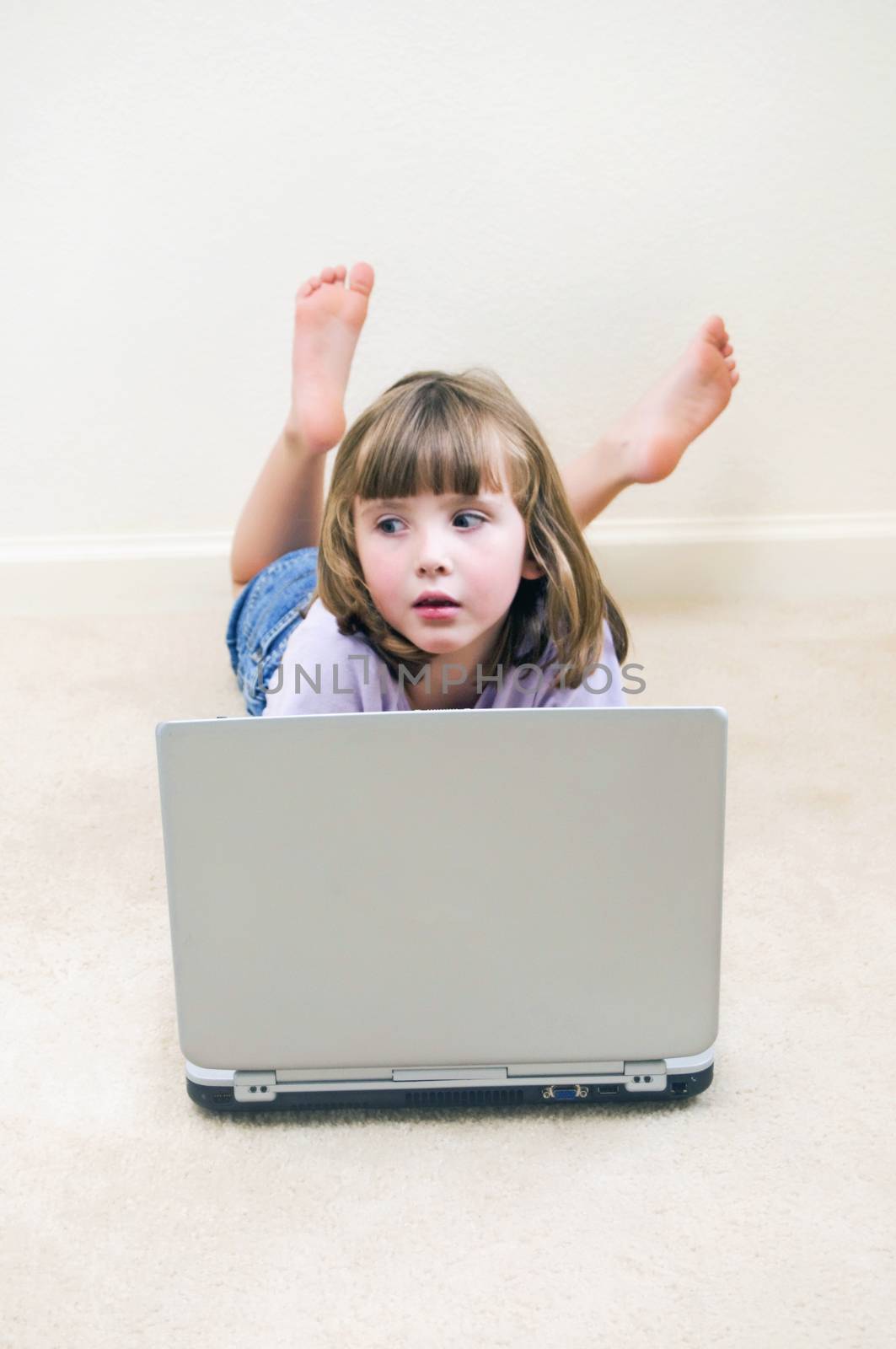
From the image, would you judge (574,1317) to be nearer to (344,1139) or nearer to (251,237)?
(344,1139)

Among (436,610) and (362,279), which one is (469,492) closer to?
(436,610)

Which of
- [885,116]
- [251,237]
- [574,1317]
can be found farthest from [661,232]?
[574,1317]

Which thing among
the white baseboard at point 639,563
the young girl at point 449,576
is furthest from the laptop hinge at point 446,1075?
the white baseboard at point 639,563

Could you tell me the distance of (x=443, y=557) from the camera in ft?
2.85

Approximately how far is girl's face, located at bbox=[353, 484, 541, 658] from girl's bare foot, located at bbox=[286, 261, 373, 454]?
1.37ft

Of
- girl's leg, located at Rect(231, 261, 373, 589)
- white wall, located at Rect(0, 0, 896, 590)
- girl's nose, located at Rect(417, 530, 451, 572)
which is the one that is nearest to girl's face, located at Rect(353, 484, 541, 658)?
girl's nose, located at Rect(417, 530, 451, 572)

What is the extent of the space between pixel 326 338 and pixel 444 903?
763 millimetres

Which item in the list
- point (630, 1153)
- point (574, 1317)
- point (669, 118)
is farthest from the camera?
point (669, 118)

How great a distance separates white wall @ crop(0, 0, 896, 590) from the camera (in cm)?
149

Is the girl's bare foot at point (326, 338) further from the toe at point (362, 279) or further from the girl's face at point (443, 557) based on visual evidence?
the girl's face at point (443, 557)

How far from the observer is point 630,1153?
28.9 inches

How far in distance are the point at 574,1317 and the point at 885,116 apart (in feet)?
4.53

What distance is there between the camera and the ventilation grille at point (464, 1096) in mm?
757

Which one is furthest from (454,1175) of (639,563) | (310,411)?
(639,563)
